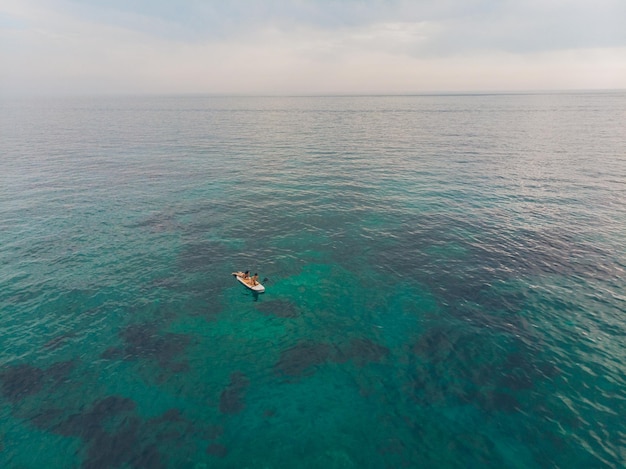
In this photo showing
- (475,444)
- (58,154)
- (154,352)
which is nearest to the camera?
(475,444)

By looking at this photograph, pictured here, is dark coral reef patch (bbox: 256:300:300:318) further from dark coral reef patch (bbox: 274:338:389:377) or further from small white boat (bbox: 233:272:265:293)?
dark coral reef patch (bbox: 274:338:389:377)

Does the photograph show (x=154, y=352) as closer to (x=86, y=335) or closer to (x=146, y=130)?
(x=86, y=335)

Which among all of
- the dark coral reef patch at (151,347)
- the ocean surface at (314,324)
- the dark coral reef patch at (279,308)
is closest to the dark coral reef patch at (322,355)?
the ocean surface at (314,324)

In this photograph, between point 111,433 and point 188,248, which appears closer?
point 111,433

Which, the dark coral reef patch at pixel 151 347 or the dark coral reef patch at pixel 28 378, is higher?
the dark coral reef patch at pixel 28 378

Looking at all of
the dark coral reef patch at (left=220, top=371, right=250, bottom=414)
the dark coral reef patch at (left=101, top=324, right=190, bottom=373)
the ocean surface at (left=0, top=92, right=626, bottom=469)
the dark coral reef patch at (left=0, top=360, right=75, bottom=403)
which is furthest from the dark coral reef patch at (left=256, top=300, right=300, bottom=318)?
the dark coral reef patch at (left=0, top=360, right=75, bottom=403)

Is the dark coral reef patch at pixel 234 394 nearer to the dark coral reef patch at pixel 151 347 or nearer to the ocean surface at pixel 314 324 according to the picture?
the ocean surface at pixel 314 324

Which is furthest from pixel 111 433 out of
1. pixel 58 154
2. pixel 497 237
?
pixel 58 154

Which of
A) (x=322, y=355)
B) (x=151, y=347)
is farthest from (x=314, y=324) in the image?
(x=151, y=347)
